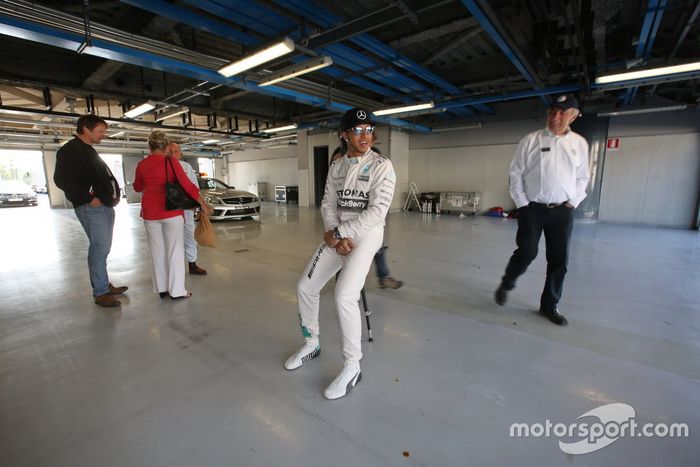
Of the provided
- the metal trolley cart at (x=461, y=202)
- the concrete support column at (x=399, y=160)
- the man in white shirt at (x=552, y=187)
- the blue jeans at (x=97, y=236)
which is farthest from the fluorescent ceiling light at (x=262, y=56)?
the metal trolley cart at (x=461, y=202)

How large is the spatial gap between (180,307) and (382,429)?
210 cm

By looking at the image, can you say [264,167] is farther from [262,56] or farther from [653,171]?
[653,171]

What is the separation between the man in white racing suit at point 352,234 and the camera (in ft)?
5.08

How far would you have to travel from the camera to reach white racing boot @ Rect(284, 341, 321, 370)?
1.79 meters

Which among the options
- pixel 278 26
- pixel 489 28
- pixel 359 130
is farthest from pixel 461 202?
pixel 359 130

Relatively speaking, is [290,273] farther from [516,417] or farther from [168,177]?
[516,417]

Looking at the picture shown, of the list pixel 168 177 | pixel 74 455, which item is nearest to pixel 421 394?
pixel 74 455

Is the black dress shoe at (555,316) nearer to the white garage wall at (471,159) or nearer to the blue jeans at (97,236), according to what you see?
the blue jeans at (97,236)

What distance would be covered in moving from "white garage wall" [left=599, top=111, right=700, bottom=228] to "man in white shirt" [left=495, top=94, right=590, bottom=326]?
725 cm

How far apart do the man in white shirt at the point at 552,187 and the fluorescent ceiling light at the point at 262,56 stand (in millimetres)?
2988

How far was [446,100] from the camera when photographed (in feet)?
22.6

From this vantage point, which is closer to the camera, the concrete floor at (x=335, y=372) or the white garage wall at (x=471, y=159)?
the concrete floor at (x=335, y=372)

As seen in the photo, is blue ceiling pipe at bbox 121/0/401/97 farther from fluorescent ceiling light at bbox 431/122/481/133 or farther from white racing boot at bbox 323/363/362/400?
fluorescent ceiling light at bbox 431/122/481/133

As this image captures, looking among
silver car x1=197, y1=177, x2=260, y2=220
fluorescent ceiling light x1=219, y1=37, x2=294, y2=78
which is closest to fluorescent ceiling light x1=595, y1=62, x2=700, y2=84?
fluorescent ceiling light x1=219, y1=37, x2=294, y2=78
